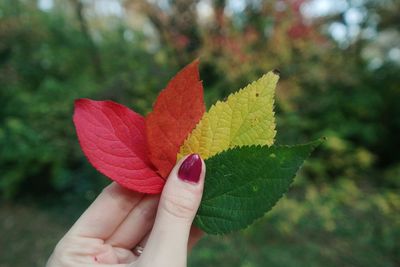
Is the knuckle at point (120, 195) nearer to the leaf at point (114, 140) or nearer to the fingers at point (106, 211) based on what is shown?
the fingers at point (106, 211)

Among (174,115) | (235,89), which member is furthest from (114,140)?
(235,89)

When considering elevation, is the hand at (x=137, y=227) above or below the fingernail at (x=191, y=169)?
below

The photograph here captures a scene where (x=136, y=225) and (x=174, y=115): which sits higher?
(x=174, y=115)

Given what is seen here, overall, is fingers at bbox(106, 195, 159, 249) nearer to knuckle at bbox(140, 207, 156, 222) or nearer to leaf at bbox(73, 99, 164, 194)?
knuckle at bbox(140, 207, 156, 222)

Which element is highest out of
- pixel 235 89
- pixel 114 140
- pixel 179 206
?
pixel 114 140

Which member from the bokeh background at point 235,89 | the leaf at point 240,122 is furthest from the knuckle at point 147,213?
the bokeh background at point 235,89

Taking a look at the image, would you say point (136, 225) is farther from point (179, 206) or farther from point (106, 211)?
point (179, 206)

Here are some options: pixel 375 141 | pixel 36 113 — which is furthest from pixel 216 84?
pixel 375 141
